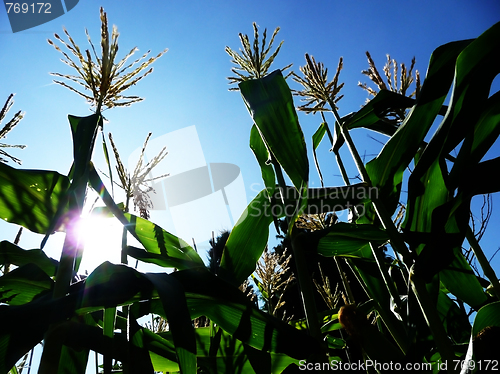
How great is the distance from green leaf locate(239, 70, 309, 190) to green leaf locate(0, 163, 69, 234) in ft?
1.86

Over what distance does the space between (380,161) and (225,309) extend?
61 centimetres

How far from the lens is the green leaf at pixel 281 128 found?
0.85 meters

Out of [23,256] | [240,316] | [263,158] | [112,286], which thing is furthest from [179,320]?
[263,158]

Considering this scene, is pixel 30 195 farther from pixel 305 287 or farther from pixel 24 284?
pixel 305 287

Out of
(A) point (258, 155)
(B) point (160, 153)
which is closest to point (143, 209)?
(B) point (160, 153)

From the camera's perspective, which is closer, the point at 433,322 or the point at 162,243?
the point at 433,322

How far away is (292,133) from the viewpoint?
0.86 m

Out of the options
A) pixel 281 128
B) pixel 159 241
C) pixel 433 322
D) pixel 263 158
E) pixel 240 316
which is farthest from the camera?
pixel 263 158

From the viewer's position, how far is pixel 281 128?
2.86 ft

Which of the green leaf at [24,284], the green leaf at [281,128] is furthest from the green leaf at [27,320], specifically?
the green leaf at [281,128]

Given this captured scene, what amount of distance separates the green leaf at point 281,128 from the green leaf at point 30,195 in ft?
1.86

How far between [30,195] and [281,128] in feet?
2.39

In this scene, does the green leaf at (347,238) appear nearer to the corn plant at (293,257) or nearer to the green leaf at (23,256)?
the corn plant at (293,257)

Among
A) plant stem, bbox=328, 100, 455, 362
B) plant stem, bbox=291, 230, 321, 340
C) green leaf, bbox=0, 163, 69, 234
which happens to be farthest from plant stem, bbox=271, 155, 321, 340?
green leaf, bbox=0, 163, 69, 234
